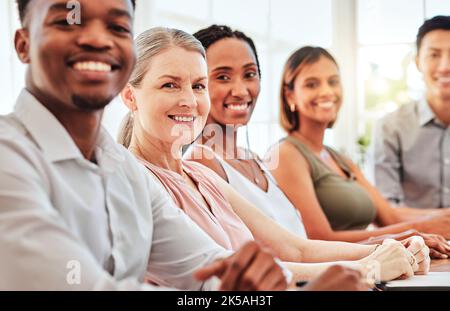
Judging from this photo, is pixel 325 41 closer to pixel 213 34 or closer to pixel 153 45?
pixel 213 34

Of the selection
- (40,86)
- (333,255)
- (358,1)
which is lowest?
(333,255)

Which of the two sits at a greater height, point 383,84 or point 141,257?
point 383,84

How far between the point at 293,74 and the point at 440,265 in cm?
75

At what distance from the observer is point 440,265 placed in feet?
3.69

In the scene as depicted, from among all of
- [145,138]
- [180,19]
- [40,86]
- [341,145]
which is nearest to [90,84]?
[40,86]

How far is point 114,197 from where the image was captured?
65 cm

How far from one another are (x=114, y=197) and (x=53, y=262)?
122 millimetres

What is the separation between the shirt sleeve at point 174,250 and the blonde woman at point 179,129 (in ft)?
0.53

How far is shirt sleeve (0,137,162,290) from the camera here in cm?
54

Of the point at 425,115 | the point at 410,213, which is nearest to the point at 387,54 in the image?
the point at 425,115

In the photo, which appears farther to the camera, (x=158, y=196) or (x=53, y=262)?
(x=158, y=196)

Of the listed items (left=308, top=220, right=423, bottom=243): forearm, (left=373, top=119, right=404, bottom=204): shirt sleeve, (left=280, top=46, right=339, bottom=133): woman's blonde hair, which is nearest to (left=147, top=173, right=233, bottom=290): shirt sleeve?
(left=308, top=220, right=423, bottom=243): forearm

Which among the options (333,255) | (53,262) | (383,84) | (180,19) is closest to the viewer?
(53,262)

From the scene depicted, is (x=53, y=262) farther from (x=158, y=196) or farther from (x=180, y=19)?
(x=180, y=19)
